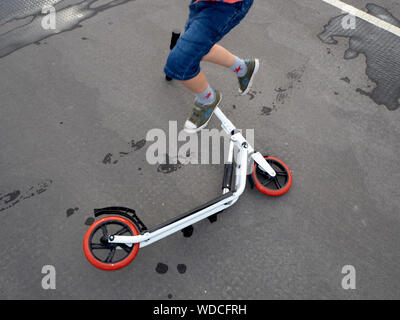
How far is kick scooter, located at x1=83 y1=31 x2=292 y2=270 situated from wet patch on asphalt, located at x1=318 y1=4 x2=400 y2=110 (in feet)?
4.51

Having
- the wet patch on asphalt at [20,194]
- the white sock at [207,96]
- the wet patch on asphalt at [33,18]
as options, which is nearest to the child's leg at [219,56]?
the white sock at [207,96]

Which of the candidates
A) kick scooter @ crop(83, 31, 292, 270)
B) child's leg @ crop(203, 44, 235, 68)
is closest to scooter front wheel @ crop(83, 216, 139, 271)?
kick scooter @ crop(83, 31, 292, 270)

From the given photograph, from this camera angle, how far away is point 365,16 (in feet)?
10.5

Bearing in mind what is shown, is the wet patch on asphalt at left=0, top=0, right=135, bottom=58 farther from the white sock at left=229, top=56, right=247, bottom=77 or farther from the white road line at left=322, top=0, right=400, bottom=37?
the white road line at left=322, top=0, right=400, bottom=37

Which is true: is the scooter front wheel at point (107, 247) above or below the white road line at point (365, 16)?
below

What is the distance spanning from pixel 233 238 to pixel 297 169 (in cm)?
75

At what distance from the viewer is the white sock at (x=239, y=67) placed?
2.00m

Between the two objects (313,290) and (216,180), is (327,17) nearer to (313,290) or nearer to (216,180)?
(216,180)

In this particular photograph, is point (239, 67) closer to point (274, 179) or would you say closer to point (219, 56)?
point (219, 56)

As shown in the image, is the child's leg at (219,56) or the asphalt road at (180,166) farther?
the child's leg at (219,56)

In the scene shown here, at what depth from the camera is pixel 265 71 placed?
8.83 feet

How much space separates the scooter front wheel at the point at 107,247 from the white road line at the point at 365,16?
3.36 metres

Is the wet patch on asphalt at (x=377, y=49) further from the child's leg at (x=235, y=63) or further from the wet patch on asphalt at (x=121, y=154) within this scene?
the wet patch on asphalt at (x=121, y=154)
